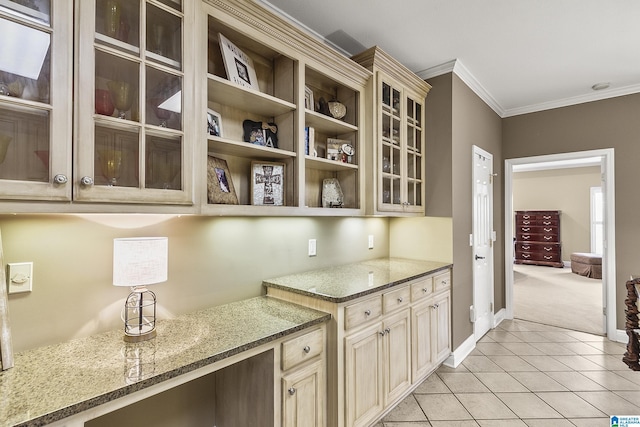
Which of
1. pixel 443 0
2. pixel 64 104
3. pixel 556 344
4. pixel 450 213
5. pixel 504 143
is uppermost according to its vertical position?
pixel 443 0

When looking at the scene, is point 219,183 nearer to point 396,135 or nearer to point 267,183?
point 267,183

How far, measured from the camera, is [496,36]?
248 centimetres

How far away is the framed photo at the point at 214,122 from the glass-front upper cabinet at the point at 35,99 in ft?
2.22

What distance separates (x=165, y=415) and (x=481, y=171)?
365 cm

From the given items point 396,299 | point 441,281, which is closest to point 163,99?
point 396,299

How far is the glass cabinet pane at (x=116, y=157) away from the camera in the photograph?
46.2 inches

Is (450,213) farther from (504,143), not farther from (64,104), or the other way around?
(64,104)

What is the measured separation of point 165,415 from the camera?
5.45 ft

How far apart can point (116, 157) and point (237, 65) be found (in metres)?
0.91

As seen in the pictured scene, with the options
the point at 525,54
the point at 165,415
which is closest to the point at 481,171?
the point at 525,54

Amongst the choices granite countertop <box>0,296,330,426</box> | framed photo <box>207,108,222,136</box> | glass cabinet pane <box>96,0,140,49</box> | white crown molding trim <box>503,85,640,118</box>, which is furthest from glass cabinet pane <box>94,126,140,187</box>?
white crown molding trim <box>503,85,640,118</box>

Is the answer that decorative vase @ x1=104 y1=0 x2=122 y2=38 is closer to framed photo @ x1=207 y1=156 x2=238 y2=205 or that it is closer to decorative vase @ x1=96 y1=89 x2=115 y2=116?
decorative vase @ x1=96 y1=89 x2=115 y2=116

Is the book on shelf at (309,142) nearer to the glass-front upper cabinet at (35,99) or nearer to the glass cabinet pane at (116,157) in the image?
the glass cabinet pane at (116,157)

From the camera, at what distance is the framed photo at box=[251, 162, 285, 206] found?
1.97 metres
